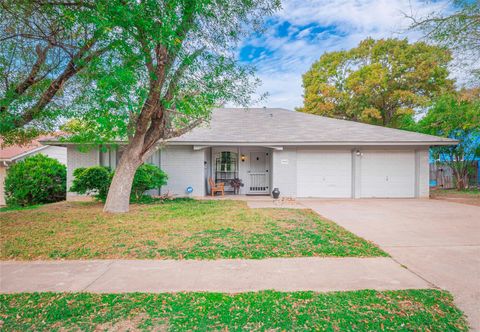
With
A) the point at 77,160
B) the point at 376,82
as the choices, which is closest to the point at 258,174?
the point at 77,160

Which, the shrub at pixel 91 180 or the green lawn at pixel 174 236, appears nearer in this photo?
the green lawn at pixel 174 236

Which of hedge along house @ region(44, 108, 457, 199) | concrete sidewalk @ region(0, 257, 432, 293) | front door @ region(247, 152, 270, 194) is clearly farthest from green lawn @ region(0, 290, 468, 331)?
front door @ region(247, 152, 270, 194)

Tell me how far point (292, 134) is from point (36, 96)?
375 inches

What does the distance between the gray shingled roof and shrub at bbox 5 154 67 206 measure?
244 inches

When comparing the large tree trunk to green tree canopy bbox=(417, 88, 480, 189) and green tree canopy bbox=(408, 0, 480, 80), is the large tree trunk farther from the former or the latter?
green tree canopy bbox=(417, 88, 480, 189)

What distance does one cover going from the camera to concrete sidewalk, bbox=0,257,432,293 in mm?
3076

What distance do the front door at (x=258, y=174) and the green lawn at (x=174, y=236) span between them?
544 centimetres

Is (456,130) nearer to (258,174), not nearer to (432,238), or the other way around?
(258,174)

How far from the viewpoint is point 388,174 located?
11703 mm

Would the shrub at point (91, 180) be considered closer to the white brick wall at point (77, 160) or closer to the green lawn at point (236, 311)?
the white brick wall at point (77, 160)

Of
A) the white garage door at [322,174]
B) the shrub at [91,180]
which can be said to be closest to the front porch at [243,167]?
the white garage door at [322,174]

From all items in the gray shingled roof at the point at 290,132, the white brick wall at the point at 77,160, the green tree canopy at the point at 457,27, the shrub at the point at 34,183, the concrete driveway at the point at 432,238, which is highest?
the green tree canopy at the point at 457,27

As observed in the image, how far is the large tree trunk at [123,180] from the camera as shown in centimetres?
759

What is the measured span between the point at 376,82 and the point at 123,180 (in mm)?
19544
